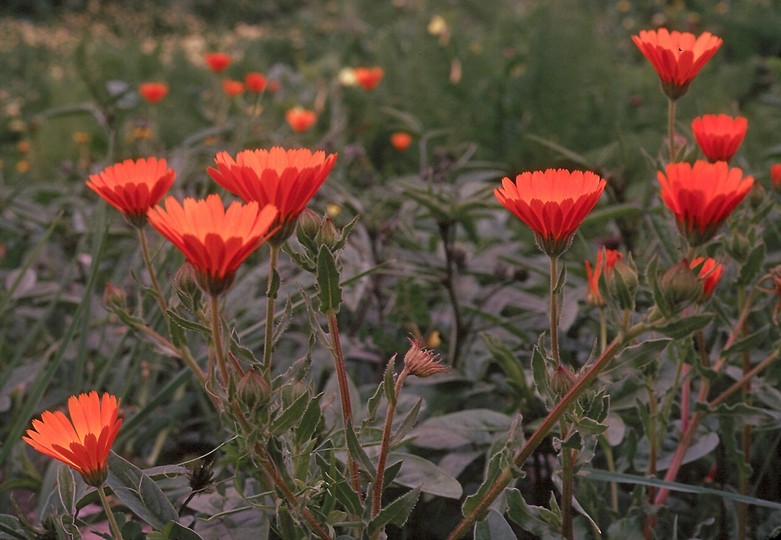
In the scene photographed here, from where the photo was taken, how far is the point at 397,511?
521 millimetres

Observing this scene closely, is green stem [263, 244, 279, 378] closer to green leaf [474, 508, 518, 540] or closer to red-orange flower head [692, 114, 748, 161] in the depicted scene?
green leaf [474, 508, 518, 540]

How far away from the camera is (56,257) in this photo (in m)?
1.31

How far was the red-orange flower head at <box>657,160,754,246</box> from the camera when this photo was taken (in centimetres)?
49

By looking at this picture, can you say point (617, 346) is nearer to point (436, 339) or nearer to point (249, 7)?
point (436, 339)

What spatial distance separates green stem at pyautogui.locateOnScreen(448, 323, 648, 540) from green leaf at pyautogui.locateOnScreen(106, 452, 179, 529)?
20 centimetres

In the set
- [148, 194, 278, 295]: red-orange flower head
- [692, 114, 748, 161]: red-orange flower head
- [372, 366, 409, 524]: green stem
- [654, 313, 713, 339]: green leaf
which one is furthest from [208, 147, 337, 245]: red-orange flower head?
[692, 114, 748, 161]: red-orange flower head

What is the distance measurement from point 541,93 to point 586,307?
1.29 meters

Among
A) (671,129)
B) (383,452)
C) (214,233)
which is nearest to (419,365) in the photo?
(383,452)

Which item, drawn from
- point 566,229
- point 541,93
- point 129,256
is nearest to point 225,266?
point 566,229

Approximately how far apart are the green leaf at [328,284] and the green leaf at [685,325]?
0.19 m

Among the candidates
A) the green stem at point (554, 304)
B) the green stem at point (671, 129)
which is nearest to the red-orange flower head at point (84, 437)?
the green stem at point (554, 304)

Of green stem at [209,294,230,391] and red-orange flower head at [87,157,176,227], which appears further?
red-orange flower head at [87,157,176,227]

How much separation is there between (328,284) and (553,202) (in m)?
0.15

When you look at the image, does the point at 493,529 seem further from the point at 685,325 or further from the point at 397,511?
the point at 685,325
